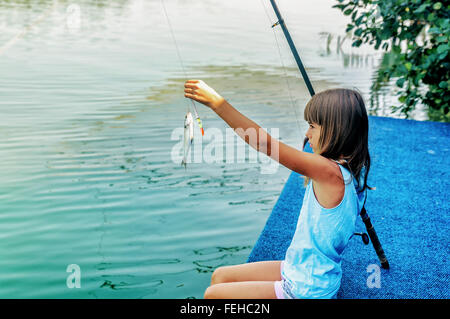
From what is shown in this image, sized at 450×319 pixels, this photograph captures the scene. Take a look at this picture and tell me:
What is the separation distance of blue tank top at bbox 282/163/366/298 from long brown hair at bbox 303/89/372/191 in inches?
2.5

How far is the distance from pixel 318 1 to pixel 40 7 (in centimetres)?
1029

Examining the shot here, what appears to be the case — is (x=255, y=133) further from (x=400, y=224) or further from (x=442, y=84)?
(x=442, y=84)

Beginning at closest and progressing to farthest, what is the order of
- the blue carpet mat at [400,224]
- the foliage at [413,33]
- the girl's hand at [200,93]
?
1. the girl's hand at [200,93]
2. the blue carpet mat at [400,224]
3. the foliage at [413,33]

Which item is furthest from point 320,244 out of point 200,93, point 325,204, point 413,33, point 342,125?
point 413,33

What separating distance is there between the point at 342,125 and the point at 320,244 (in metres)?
0.38

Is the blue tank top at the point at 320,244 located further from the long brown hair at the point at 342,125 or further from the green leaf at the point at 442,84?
the green leaf at the point at 442,84

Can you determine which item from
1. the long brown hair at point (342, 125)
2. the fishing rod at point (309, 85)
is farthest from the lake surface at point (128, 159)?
the long brown hair at point (342, 125)

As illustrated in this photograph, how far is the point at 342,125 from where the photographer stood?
1465 mm

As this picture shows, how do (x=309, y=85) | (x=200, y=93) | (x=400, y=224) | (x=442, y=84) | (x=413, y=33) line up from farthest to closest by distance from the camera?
(x=413, y=33)
(x=442, y=84)
(x=400, y=224)
(x=309, y=85)
(x=200, y=93)

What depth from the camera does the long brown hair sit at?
1467 millimetres

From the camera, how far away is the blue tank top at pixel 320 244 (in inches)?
57.4

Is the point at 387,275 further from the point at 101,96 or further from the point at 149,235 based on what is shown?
the point at 101,96

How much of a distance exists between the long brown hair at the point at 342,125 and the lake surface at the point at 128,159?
38.1 inches

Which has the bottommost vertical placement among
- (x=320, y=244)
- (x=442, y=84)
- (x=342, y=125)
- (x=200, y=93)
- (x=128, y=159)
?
(x=128, y=159)
